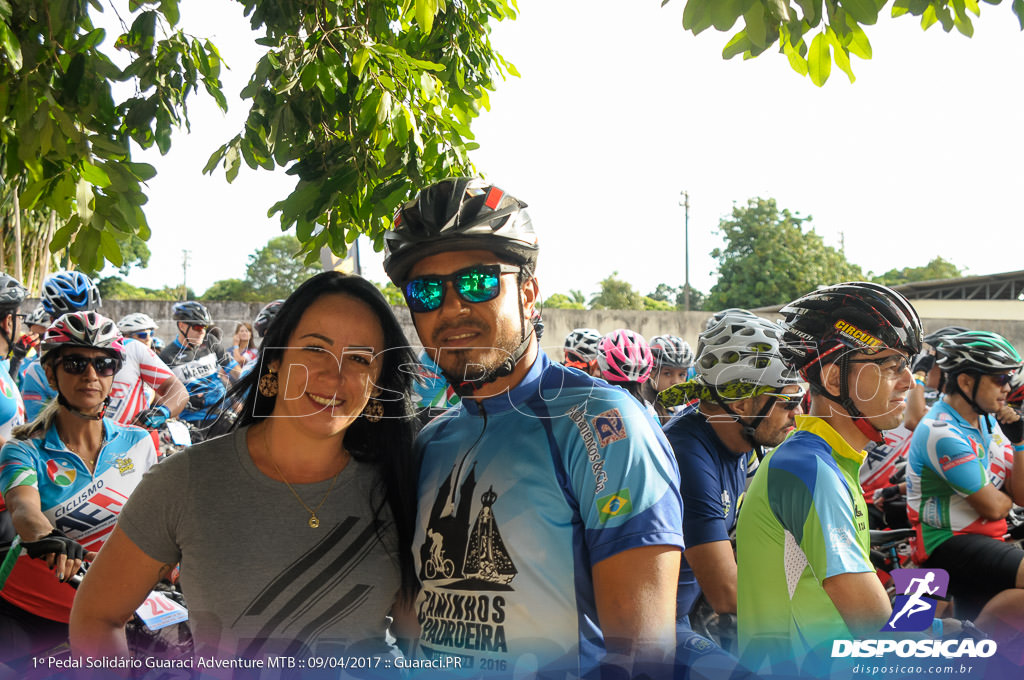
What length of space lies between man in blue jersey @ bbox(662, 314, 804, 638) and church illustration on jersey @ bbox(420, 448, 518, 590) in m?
1.51

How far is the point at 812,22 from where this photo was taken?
6.97ft

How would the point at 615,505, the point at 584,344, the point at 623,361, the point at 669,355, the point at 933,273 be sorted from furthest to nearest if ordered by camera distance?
1. the point at 933,273
2. the point at 669,355
3. the point at 584,344
4. the point at 623,361
5. the point at 615,505

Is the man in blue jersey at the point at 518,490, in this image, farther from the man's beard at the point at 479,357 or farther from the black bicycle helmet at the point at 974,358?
the black bicycle helmet at the point at 974,358

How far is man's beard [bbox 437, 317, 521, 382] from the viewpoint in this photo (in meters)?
2.49

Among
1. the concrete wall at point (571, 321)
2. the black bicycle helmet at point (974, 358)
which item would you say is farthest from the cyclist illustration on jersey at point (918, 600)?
the concrete wall at point (571, 321)

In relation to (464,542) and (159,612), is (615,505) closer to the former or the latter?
(464,542)

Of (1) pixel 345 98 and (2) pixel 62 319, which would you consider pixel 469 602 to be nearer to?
(1) pixel 345 98

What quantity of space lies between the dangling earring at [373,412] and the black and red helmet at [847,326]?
1682 millimetres

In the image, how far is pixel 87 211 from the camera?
2953 millimetres

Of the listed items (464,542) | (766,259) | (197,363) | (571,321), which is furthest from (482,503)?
(766,259)

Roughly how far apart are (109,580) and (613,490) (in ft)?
5.25

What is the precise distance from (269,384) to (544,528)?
47.0 inches

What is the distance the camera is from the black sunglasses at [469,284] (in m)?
2.56

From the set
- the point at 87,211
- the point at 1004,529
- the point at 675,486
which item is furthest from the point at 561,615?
the point at 1004,529
